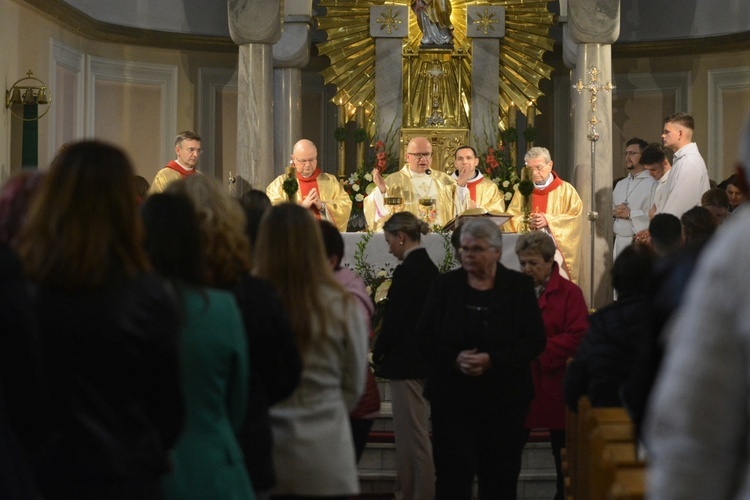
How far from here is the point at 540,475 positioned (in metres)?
7.96

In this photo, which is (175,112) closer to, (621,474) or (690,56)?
(690,56)

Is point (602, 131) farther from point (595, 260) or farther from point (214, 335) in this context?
point (214, 335)

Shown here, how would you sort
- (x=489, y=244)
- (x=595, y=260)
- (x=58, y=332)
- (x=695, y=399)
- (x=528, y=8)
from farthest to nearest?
(x=528, y=8)
(x=595, y=260)
(x=489, y=244)
(x=58, y=332)
(x=695, y=399)

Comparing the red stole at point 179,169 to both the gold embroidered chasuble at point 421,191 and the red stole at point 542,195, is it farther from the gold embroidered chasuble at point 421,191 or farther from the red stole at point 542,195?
the red stole at point 542,195

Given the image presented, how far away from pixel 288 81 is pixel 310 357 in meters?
9.66

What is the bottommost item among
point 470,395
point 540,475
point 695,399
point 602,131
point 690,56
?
point 540,475

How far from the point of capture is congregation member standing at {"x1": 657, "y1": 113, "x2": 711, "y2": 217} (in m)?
10.4

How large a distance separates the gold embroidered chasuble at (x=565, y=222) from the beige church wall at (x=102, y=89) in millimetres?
4788

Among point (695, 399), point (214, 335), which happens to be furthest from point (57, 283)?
point (695, 399)

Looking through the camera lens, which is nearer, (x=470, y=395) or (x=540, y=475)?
(x=470, y=395)

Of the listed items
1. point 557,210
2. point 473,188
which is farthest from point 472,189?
point 557,210

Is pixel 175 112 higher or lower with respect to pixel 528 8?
lower

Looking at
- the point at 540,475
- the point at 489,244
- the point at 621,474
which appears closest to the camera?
the point at 621,474

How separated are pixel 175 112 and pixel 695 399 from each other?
520 inches
